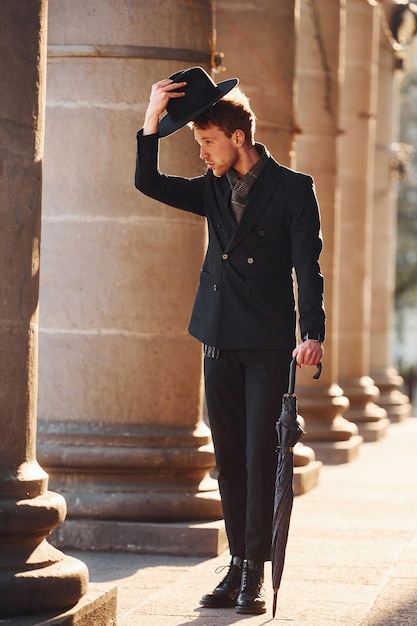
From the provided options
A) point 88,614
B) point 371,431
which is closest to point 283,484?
point 88,614

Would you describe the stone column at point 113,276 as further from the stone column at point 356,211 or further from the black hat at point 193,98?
the stone column at point 356,211

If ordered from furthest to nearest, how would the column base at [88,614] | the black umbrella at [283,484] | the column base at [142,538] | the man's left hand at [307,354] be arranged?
the column base at [142,538] → the man's left hand at [307,354] → the black umbrella at [283,484] → the column base at [88,614]

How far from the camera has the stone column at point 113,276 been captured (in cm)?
824

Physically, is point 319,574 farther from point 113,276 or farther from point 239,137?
point 239,137

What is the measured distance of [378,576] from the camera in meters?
7.30

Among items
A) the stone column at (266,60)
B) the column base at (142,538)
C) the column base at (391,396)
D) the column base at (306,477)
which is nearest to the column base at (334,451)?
the column base at (306,477)

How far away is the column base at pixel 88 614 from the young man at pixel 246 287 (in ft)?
2.30

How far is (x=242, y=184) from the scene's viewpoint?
250 inches

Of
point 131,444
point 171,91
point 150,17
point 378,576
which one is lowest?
point 378,576

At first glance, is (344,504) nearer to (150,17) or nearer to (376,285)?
(150,17)

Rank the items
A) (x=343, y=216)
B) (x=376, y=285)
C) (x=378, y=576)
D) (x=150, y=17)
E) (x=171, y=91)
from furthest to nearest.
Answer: (x=376, y=285) < (x=343, y=216) < (x=150, y=17) < (x=378, y=576) < (x=171, y=91)

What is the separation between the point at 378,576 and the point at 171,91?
2660 mm

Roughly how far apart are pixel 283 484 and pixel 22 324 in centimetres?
123

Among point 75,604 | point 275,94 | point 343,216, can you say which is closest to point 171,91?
point 75,604
